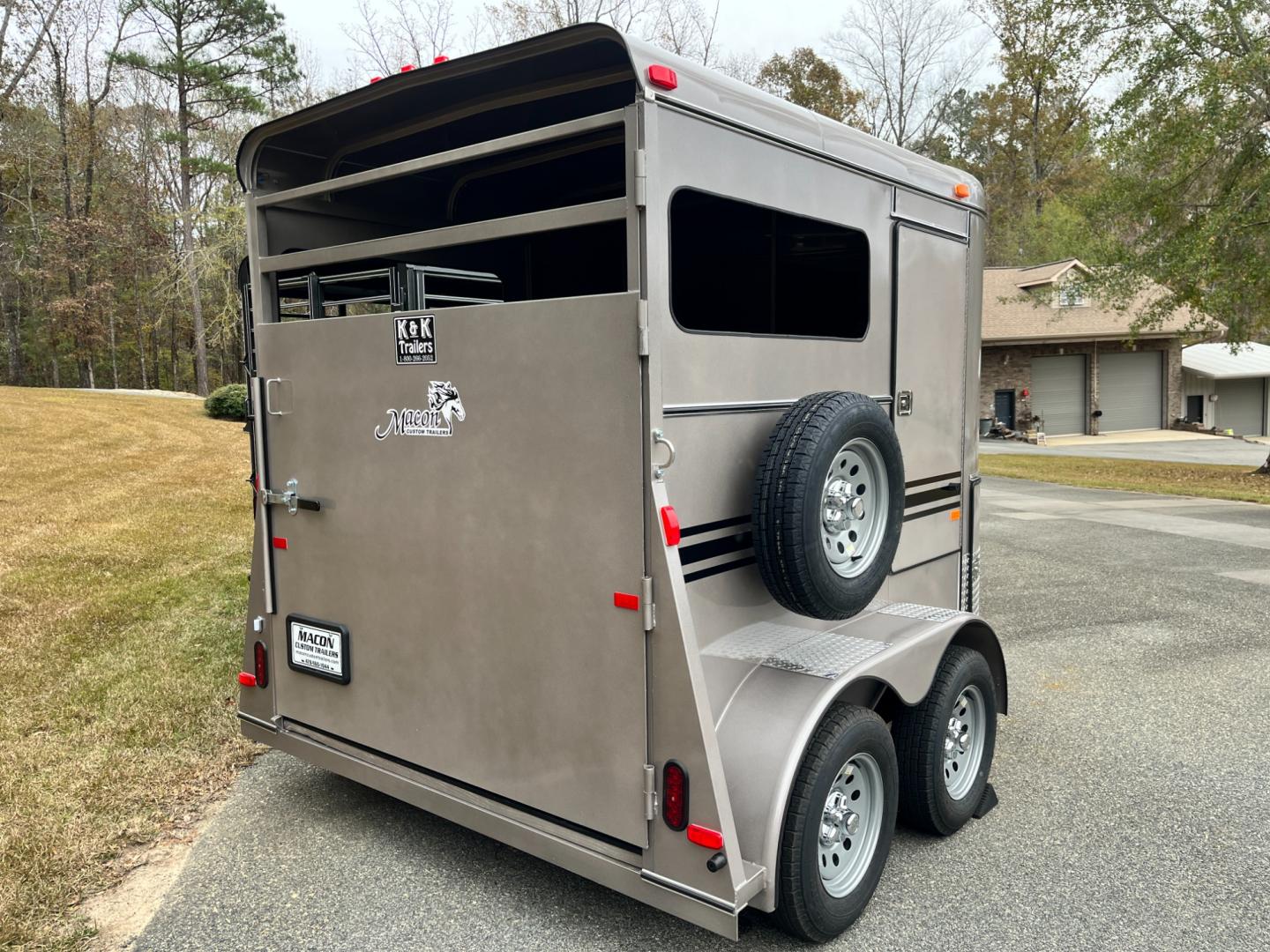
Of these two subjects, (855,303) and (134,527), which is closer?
(855,303)

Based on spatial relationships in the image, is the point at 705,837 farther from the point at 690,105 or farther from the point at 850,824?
the point at 690,105

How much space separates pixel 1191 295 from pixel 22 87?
34041 mm

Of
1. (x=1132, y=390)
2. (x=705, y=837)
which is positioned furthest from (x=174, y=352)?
(x=705, y=837)

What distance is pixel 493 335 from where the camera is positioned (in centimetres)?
291

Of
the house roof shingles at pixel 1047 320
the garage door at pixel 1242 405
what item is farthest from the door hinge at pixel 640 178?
the garage door at pixel 1242 405

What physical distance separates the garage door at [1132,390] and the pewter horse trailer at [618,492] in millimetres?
29733

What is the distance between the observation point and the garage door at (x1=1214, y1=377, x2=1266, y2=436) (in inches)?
1302

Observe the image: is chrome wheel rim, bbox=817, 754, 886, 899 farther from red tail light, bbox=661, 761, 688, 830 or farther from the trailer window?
the trailer window

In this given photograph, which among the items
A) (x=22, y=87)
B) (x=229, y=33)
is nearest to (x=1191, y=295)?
(x=229, y=33)

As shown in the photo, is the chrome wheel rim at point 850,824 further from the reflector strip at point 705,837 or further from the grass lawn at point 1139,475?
the grass lawn at point 1139,475

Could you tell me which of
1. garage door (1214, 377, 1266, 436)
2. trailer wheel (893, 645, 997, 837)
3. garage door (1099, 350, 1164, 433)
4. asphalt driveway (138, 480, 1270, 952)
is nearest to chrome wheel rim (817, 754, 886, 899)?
asphalt driveway (138, 480, 1270, 952)

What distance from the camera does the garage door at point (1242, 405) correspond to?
33.1 metres

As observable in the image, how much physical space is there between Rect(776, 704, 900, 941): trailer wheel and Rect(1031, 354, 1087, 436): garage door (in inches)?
1147

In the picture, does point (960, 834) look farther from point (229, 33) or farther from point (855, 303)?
point (229, 33)
